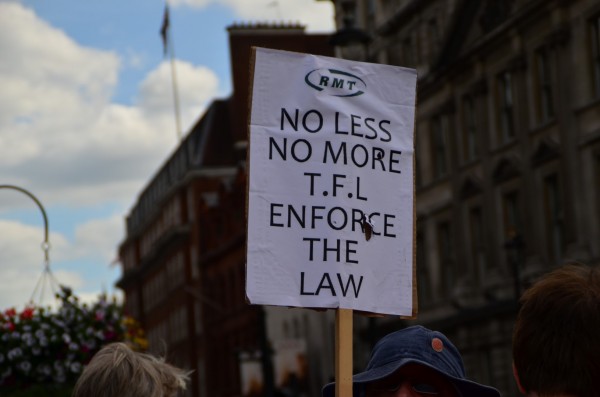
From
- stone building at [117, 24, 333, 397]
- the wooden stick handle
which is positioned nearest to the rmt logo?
the wooden stick handle

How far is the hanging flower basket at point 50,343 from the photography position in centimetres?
1502

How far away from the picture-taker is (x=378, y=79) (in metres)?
6.41

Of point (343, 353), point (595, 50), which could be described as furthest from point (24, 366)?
point (595, 50)

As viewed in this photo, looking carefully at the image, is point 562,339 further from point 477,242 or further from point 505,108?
point 477,242

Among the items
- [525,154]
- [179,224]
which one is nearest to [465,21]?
[525,154]

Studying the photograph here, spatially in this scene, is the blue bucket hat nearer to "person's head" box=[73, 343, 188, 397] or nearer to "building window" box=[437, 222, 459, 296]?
"person's head" box=[73, 343, 188, 397]

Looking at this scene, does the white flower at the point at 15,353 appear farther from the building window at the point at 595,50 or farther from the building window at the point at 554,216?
the building window at the point at 554,216

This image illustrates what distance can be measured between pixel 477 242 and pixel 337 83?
36827 millimetres

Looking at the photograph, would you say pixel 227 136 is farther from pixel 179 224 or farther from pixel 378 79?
pixel 378 79

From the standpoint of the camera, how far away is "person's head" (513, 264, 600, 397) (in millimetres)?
3963

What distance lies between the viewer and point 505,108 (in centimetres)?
4034

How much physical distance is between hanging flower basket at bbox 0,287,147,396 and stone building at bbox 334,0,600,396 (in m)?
14.0

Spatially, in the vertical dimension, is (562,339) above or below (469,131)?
below

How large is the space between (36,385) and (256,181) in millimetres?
9477
